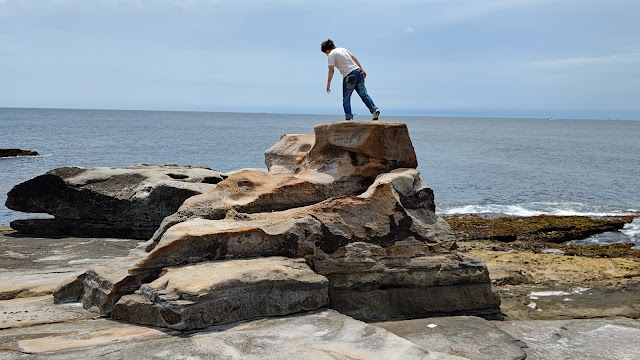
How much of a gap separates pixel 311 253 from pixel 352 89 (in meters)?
4.02

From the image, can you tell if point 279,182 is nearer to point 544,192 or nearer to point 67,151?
point 544,192

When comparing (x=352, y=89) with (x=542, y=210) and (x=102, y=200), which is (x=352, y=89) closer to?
(x=102, y=200)

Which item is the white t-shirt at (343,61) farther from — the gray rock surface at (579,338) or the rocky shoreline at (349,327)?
the gray rock surface at (579,338)

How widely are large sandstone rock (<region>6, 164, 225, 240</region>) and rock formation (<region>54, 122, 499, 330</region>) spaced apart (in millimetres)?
3351

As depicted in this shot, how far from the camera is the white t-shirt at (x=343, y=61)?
416 inches

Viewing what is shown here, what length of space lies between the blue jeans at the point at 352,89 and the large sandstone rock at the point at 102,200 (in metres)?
3.59

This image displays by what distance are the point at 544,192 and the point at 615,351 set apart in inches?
990

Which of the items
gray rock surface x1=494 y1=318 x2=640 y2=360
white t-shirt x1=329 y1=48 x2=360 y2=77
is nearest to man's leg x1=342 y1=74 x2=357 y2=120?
white t-shirt x1=329 y1=48 x2=360 y2=77

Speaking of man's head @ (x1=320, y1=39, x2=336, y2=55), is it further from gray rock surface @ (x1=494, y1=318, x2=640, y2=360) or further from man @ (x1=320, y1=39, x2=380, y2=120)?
gray rock surface @ (x1=494, y1=318, x2=640, y2=360)

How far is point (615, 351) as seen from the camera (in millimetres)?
6969

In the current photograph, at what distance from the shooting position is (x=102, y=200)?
12.8 meters

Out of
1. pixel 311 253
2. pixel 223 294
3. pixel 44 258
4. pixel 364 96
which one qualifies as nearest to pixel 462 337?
pixel 311 253

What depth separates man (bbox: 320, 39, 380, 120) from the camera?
10570 mm

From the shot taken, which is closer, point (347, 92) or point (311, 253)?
point (311, 253)
